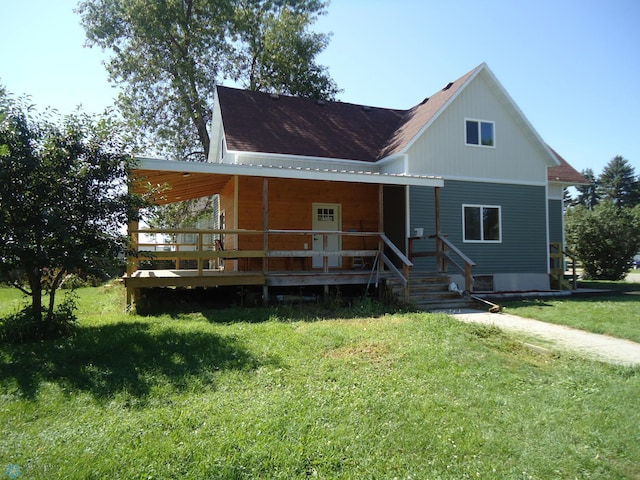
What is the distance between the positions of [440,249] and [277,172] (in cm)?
509

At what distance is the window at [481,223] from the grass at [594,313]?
2.66 meters

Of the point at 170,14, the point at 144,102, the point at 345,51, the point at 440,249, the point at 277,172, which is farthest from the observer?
the point at 144,102

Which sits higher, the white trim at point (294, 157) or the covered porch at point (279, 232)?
the white trim at point (294, 157)

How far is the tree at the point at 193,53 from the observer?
2309cm

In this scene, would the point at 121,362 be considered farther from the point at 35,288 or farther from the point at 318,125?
the point at 318,125

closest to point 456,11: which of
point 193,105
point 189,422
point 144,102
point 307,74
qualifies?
point 189,422

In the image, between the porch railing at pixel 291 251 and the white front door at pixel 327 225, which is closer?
the porch railing at pixel 291 251

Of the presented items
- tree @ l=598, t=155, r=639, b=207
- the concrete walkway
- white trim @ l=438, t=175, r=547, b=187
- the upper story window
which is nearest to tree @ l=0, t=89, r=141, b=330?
the concrete walkway

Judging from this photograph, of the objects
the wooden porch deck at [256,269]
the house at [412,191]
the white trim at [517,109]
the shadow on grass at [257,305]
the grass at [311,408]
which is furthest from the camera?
the white trim at [517,109]

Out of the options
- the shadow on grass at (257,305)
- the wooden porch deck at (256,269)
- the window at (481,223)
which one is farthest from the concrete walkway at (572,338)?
the window at (481,223)

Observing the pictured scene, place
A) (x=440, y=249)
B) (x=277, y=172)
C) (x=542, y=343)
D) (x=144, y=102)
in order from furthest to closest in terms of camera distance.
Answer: (x=144, y=102)
(x=440, y=249)
(x=277, y=172)
(x=542, y=343)

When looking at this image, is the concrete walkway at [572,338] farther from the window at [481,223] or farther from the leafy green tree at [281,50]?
the leafy green tree at [281,50]

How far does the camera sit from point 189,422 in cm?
409

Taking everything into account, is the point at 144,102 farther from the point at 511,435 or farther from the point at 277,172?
the point at 511,435
